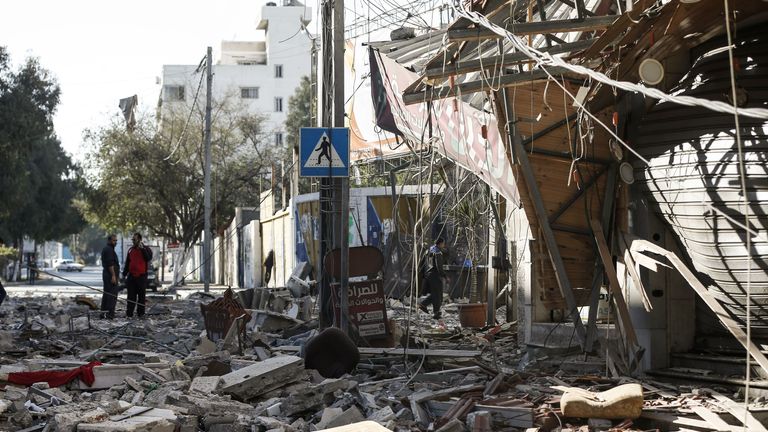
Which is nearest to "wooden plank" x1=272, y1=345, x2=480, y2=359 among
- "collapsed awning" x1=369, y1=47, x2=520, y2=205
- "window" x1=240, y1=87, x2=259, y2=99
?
"collapsed awning" x1=369, y1=47, x2=520, y2=205

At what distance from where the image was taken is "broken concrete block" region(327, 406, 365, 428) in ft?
29.0

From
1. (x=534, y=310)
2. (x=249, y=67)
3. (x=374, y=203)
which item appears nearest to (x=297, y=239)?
(x=374, y=203)

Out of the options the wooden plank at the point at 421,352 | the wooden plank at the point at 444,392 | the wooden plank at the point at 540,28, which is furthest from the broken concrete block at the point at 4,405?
the wooden plank at the point at 540,28

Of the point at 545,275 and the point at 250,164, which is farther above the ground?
the point at 250,164

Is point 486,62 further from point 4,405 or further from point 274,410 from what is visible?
point 4,405

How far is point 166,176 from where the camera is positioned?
53.2m

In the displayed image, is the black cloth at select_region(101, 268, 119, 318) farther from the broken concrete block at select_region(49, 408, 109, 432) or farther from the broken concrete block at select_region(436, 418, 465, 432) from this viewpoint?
the broken concrete block at select_region(436, 418, 465, 432)

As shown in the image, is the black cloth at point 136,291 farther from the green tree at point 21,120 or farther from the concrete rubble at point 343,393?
the green tree at point 21,120

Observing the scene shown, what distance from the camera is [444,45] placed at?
31.6ft

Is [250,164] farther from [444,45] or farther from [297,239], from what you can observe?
[444,45]

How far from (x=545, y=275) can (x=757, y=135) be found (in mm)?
3500

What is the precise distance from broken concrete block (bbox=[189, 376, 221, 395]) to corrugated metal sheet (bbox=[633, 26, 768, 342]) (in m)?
4.89

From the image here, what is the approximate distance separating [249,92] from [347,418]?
79747mm

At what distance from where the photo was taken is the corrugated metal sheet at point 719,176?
9125mm
